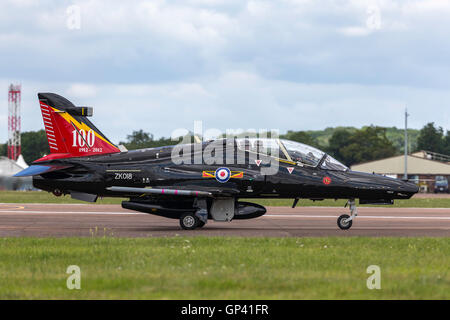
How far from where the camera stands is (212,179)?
21203mm

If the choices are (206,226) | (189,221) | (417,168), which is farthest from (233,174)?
(417,168)

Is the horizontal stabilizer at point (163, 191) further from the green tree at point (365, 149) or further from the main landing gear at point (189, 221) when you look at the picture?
the green tree at point (365, 149)

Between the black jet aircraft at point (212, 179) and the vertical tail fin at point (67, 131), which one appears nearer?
the black jet aircraft at point (212, 179)

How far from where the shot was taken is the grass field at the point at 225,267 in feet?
32.3

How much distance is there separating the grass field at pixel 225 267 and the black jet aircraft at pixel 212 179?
409 centimetres

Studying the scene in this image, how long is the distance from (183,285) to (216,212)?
1105 cm

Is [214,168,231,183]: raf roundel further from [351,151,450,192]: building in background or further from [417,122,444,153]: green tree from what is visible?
[417,122,444,153]: green tree

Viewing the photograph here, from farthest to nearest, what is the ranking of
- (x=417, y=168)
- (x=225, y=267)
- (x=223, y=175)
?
(x=417, y=168) < (x=223, y=175) < (x=225, y=267)

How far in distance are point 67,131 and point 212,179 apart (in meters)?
5.47

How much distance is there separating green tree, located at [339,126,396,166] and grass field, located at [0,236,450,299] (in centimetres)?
13635

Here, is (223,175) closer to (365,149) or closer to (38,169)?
(38,169)

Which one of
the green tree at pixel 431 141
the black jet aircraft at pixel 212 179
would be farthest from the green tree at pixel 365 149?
the black jet aircraft at pixel 212 179

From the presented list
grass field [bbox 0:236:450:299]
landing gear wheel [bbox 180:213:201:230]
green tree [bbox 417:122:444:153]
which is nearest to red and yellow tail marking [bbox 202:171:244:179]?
landing gear wheel [bbox 180:213:201:230]
